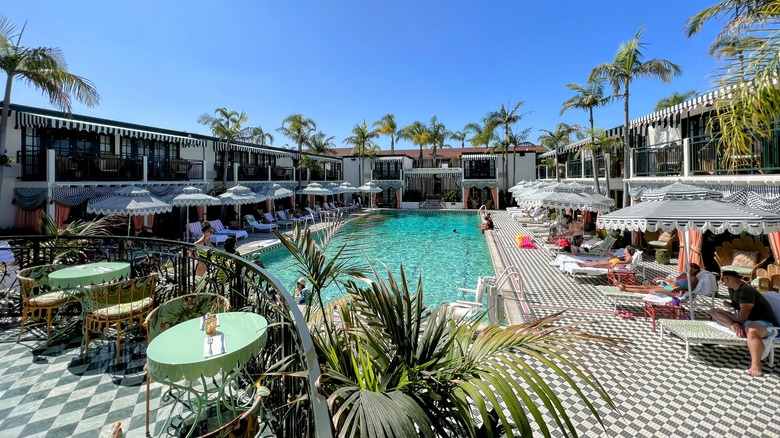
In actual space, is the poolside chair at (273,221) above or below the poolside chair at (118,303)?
above

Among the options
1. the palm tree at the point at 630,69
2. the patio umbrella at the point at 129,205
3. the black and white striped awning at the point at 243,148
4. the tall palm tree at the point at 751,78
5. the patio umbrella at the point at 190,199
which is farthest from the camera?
the black and white striped awning at the point at 243,148

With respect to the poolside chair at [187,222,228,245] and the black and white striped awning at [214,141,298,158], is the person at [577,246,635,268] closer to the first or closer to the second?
the poolside chair at [187,222,228,245]

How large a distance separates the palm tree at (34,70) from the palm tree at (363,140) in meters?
30.8

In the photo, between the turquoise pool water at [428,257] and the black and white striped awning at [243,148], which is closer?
the turquoise pool water at [428,257]

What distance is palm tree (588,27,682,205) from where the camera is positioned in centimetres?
1412

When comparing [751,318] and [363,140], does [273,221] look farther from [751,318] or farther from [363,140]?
[751,318]

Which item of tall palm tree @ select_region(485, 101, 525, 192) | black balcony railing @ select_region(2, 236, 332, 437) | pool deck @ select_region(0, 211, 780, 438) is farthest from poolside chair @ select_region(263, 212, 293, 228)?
tall palm tree @ select_region(485, 101, 525, 192)

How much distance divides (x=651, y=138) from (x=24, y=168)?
96.3ft

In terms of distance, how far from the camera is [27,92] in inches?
455

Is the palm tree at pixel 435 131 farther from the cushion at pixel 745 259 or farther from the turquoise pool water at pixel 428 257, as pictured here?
the cushion at pixel 745 259

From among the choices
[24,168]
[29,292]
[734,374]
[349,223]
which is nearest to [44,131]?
[24,168]

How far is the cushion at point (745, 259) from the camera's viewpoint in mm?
10468

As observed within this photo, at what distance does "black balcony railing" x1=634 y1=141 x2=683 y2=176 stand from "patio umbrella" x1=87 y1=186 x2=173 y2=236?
2015 centimetres

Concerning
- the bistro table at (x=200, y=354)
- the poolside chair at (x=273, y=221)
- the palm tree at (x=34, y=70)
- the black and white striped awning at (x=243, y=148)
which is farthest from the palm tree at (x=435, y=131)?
the bistro table at (x=200, y=354)
